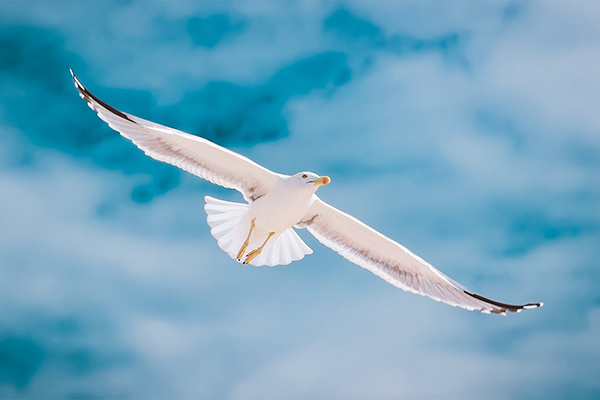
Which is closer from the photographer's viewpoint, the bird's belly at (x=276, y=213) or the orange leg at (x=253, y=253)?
the bird's belly at (x=276, y=213)

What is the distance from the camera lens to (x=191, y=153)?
6863mm

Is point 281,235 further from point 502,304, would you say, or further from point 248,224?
point 502,304

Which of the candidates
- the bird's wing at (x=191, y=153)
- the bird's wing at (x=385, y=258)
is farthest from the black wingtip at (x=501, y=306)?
the bird's wing at (x=191, y=153)

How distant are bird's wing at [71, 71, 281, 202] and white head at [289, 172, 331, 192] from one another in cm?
29

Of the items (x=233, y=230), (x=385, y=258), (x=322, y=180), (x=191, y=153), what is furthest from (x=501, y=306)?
(x=191, y=153)

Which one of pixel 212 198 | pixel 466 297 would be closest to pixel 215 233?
pixel 212 198

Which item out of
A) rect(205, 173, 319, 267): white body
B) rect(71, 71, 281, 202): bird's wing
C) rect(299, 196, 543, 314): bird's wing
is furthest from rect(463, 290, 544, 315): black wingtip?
rect(71, 71, 281, 202): bird's wing

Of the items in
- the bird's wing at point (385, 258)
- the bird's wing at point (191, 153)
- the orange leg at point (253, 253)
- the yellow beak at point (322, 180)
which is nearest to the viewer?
the bird's wing at point (191, 153)

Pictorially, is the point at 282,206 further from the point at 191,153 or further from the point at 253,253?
the point at 191,153

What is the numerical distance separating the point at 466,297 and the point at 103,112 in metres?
4.14

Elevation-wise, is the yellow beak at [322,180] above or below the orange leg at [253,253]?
above

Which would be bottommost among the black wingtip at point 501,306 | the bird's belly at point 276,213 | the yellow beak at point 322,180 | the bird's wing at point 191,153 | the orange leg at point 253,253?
the black wingtip at point 501,306

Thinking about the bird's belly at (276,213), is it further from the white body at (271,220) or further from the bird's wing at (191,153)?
the bird's wing at (191,153)

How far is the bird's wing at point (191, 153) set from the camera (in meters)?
6.36
